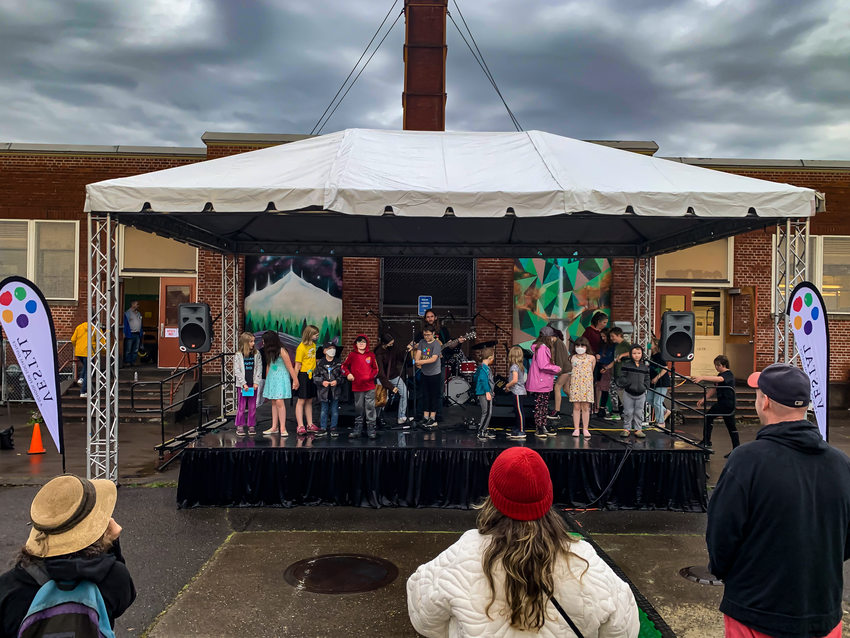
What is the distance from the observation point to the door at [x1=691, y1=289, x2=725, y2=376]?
1625 centimetres

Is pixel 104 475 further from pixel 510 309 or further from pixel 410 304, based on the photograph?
pixel 510 309

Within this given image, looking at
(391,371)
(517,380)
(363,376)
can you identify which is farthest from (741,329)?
(363,376)

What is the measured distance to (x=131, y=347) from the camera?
16.3 metres

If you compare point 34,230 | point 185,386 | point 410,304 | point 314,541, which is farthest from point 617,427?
point 34,230

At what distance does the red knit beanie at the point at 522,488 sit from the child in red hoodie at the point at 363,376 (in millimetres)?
6726

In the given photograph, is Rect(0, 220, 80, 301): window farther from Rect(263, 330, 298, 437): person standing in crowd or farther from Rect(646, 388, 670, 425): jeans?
Rect(646, 388, 670, 425): jeans

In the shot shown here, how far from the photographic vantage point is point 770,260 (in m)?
15.7

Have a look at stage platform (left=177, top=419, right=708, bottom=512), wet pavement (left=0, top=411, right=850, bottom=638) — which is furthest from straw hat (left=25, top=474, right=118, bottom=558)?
stage platform (left=177, top=419, right=708, bottom=512)

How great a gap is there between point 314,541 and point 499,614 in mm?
4860

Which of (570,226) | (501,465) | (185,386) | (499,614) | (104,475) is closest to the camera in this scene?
(499,614)

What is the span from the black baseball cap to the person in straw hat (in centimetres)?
268

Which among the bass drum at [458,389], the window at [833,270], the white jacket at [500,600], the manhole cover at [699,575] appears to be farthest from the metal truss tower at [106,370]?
the window at [833,270]

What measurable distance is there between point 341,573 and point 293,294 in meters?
10.2

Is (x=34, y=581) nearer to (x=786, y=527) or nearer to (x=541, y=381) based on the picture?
(x=786, y=527)
